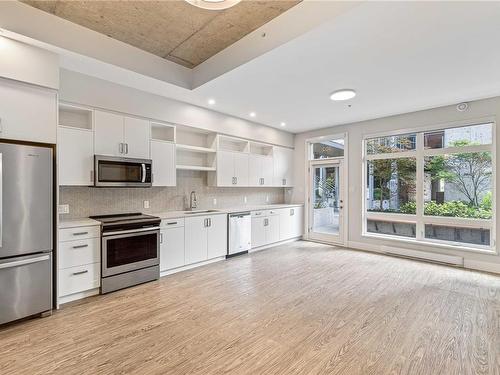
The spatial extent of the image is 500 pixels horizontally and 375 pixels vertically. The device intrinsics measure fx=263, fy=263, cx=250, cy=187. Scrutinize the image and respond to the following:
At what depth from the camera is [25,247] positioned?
2713 mm

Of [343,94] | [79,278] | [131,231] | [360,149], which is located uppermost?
[343,94]

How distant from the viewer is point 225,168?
211 inches

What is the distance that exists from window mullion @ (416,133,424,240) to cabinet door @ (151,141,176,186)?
4.66 metres

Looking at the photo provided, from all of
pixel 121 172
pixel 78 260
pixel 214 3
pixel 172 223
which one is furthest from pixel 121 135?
pixel 214 3

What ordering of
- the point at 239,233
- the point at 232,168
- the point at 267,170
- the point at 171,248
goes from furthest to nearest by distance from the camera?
the point at 267,170
the point at 232,168
the point at 239,233
the point at 171,248

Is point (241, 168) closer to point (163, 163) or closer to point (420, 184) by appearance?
point (163, 163)

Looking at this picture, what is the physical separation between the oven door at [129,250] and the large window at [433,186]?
4529 mm

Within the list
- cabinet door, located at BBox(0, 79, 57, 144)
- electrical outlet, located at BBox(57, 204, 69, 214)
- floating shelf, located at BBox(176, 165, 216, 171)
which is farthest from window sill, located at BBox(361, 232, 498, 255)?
cabinet door, located at BBox(0, 79, 57, 144)

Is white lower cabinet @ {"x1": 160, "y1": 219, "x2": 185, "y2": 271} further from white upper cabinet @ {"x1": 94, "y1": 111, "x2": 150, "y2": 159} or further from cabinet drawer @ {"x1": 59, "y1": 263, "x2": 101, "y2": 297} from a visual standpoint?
white upper cabinet @ {"x1": 94, "y1": 111, "x2": 150, "y2": 159}

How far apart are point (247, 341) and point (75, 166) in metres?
3.00

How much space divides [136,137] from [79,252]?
180 centimetres

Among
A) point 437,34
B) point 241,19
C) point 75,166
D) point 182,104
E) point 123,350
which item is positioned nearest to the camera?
point 123,350

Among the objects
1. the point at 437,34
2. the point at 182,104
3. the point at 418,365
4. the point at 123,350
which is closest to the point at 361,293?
the point at 418,365

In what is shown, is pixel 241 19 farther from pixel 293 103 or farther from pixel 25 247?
pixel 25 247
